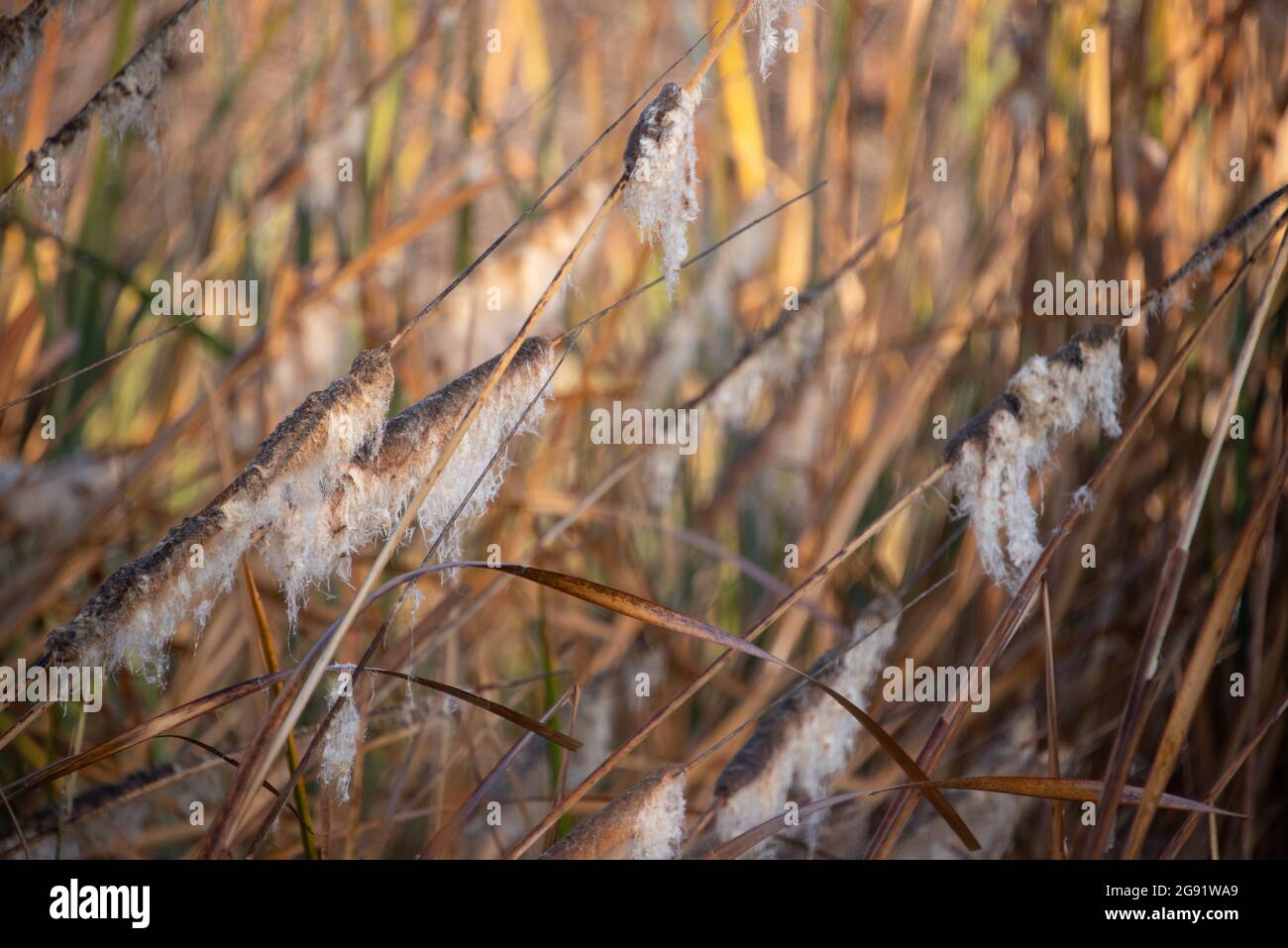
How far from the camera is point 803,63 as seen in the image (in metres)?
1.27

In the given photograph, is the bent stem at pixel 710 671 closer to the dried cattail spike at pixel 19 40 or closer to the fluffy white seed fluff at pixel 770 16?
the fluffy white seed fluff at pixel 770 16

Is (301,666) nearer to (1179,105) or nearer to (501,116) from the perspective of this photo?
(1179,105)

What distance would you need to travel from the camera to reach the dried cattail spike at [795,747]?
0.61 meters

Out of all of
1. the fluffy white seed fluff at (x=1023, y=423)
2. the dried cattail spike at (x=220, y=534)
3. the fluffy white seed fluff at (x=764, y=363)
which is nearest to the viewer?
the dried cattail spike at (x=220, y=534)

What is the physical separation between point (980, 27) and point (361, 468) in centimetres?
101

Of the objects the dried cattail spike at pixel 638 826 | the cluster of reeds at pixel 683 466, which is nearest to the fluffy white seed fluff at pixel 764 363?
the cluster of reeds at pixel 683 466

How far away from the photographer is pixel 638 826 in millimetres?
497

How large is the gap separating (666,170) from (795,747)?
0.35 metres

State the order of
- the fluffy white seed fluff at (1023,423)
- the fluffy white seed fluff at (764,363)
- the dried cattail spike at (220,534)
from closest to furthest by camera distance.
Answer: the dried cattail spike at (220,534), the fluffy white seed fluff at (1023,423), the fluffy white seed fluff at (764,363)

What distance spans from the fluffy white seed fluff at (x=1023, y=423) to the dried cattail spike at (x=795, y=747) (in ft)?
0.28

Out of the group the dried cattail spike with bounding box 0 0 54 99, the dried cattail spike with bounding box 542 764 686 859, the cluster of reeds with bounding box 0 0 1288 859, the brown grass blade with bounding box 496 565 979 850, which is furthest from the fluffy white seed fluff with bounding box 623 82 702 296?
the dried cattail spike with bounding box 0 0 54 99

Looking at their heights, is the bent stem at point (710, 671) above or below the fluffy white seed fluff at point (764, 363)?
below

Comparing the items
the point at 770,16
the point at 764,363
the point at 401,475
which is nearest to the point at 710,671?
the point at 401,475

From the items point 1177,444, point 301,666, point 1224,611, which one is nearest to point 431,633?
point 301,666
